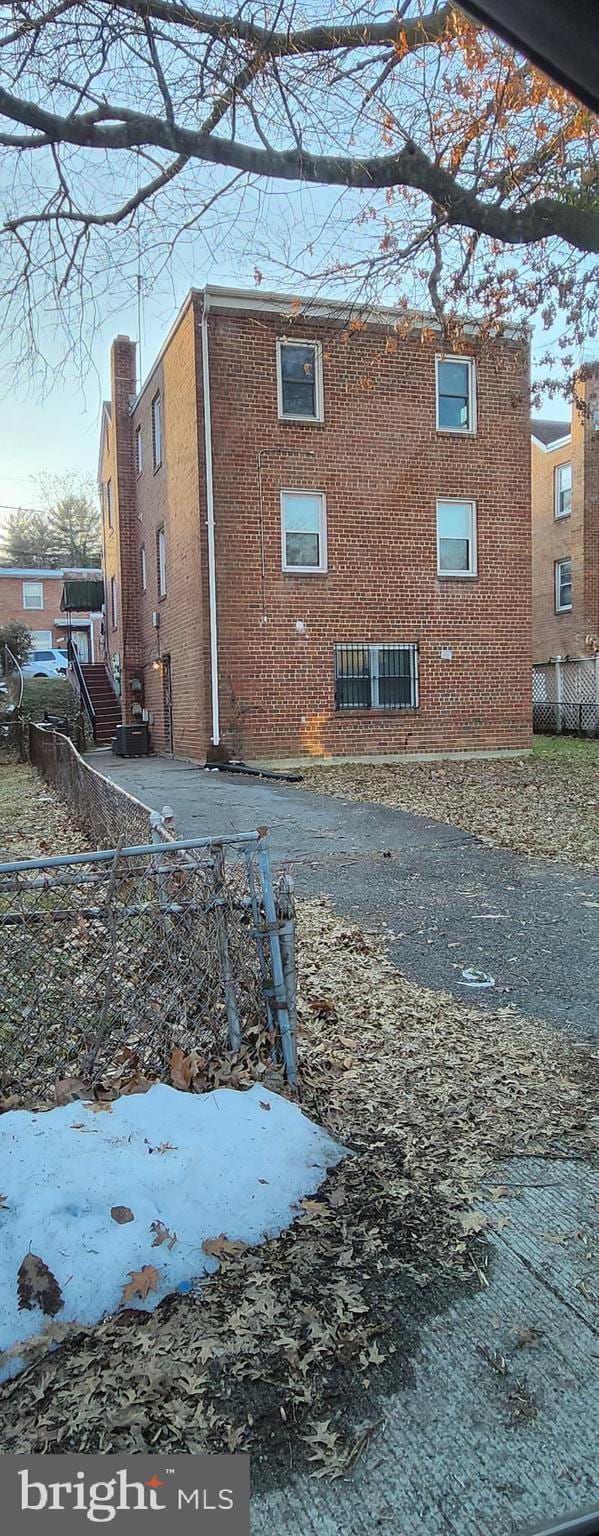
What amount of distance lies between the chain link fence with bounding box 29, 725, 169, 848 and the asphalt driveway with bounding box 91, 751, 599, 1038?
33.6 inches

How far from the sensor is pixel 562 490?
2402cm

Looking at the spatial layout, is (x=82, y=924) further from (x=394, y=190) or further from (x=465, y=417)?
(x=465, y=417)

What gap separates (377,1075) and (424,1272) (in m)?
1.16

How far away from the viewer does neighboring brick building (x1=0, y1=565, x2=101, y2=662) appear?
40938 mm

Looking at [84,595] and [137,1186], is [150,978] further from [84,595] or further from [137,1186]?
[84,595]

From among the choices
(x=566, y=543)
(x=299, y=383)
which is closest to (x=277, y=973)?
(x=299, y=383)

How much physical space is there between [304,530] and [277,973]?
494 inches

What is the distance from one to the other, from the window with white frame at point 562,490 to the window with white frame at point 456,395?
9168 millimetres

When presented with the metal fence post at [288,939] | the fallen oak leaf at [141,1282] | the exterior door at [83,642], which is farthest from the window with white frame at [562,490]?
the fallen oak leaf at [141,1282]

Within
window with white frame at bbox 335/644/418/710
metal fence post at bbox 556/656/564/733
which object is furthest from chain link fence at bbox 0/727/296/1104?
metal fence post at bbox 556/656/564/733

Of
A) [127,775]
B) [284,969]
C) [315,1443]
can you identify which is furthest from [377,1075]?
[127,775]

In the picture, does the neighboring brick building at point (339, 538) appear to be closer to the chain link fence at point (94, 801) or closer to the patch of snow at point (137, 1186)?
the chain link fence at point (94, 801)

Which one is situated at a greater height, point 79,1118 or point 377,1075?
point 79,1118

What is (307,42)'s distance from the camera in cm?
474
